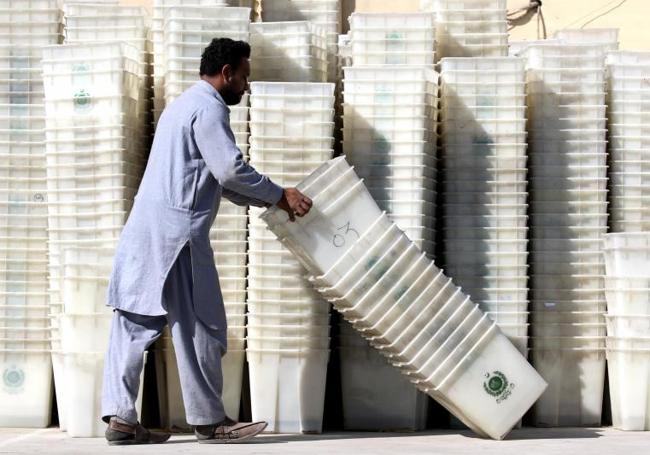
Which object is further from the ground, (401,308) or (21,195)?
(21,195)

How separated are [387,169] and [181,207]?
1.28 meters

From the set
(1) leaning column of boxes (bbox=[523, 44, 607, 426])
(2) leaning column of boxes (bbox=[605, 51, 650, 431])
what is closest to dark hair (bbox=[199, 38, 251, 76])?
(1) leaning column of boxes (bbox=[523, 44, 607, 426])

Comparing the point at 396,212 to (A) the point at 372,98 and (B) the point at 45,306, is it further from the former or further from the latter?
(B) the point at 45,306

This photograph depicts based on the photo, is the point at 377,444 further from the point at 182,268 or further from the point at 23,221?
the point at 23,221

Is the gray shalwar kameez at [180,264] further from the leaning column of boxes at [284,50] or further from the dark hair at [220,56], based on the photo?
the leaning column of boxes at [284,50]

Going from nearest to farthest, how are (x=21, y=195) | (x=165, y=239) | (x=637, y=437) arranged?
(x=165, y=239), (x=637, y=437), (x=21, y=195)

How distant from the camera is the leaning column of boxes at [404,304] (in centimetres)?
570

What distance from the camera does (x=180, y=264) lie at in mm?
5570

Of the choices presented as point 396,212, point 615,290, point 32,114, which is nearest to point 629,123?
point 615,290

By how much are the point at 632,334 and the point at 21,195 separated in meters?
3.10

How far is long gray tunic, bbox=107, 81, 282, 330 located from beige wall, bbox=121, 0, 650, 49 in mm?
4686

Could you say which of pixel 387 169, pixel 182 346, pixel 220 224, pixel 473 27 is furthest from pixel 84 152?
pixel 473 27

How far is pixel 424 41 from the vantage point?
668 cm

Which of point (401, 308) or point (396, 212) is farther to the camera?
point (396, 212)
